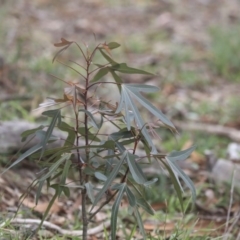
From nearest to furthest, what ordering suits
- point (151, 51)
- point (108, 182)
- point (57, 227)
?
point (108, 182) → point (57, 227) → point (151, 51)

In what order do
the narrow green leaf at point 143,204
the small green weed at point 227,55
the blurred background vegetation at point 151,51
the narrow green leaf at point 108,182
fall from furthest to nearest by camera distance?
the small green weed at point 227,55, the blurred background vegetation at point 151,51, the narrow green leaf at point 143,204, the narrow green leaf at point 108,182

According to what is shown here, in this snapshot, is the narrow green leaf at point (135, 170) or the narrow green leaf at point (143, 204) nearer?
the narrow green leaf at point (135, 170)

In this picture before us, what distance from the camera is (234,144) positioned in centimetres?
432

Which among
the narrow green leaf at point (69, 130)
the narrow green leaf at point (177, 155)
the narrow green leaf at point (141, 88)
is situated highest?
the narrow green leaf at point (141, 88)

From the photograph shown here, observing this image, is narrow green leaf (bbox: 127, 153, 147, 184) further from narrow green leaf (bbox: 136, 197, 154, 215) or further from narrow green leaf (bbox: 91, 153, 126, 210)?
narrow green leaf (bbox: 136, 197, 154, 215)

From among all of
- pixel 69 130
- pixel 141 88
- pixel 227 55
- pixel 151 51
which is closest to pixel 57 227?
pixel 69 130

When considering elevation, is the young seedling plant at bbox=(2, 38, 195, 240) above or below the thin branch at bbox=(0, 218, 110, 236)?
above

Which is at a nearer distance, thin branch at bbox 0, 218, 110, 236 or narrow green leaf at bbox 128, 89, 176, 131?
narrow green leaf at bbox 128, 89, 176, 131

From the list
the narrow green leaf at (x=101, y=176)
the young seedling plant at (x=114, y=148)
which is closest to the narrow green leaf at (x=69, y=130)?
the young seedling plant at (x=114, y=148)

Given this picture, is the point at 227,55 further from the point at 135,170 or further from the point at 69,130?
the point at 135,170

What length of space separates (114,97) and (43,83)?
0.57m

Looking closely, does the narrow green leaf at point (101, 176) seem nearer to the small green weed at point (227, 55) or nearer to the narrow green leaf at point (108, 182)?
the narrow green leaf at point (108, 182)

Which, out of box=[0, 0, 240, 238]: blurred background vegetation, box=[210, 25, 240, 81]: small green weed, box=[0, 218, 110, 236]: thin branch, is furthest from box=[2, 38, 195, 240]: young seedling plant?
box=[210, 25, 240, 81]: small green weed

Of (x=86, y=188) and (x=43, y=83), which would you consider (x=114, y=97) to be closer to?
(x=43, y=83)
